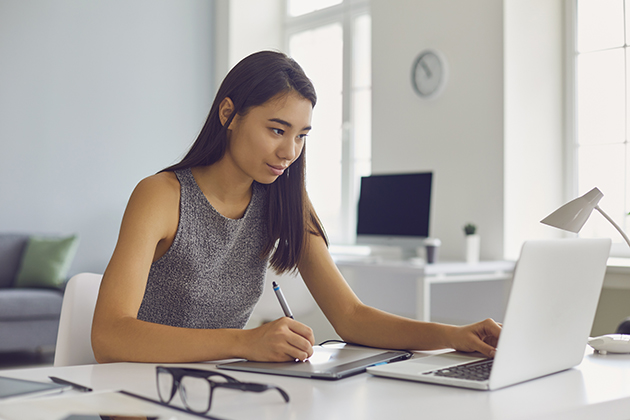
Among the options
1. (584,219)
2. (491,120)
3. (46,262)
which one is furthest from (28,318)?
(584,219)

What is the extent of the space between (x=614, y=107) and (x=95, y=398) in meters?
3.09

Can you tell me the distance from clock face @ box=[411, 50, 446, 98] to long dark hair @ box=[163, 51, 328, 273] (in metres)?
2.29

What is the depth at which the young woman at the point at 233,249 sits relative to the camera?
0.95 metres

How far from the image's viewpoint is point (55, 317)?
385 cm

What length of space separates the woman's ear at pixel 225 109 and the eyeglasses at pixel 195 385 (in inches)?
26.7

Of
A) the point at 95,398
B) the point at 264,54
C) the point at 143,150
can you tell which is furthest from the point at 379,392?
the point at 143,150

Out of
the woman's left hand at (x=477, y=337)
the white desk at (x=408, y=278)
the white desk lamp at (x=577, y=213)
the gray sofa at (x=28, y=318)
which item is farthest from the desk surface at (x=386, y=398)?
the gray sofa at (x=28, y=318)

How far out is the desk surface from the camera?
0.63 meters

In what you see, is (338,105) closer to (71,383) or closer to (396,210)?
(396,210)

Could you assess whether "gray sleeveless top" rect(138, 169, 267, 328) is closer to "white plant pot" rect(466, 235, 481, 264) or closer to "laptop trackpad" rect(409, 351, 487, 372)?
"laptop trackpad" rect(409, 351, 487, 372)

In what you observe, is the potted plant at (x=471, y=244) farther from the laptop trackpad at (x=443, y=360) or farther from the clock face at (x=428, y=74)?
the laptop trackpad at (x=443, y=360)

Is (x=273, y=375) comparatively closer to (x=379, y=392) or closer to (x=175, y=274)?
(x=379, y=392)

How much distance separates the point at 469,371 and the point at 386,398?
17 cm

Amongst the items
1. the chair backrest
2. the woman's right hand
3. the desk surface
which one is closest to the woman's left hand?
the desk surface
